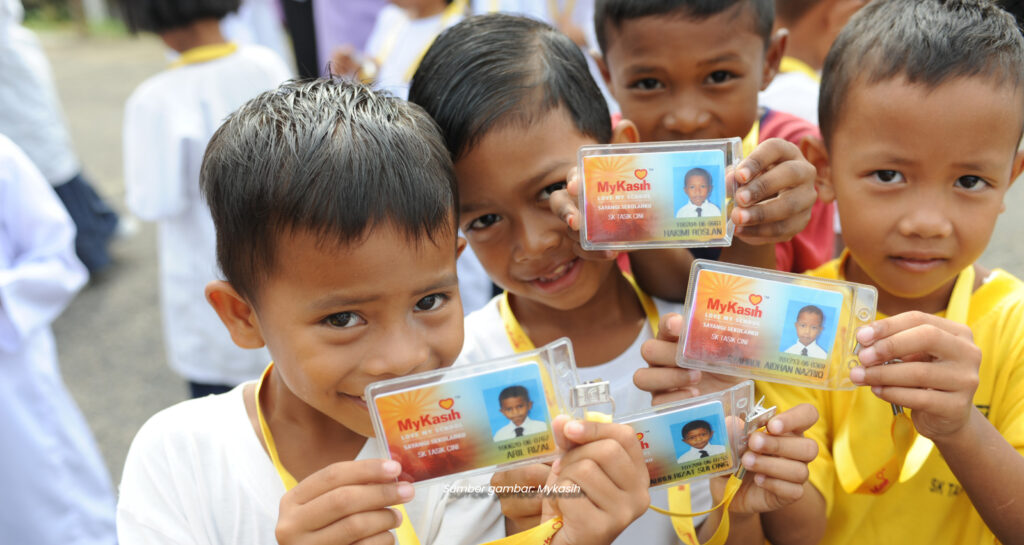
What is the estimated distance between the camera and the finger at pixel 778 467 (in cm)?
128

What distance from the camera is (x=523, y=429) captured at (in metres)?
1.19

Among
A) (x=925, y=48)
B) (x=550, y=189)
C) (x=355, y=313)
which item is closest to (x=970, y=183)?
(x=925, y=48)

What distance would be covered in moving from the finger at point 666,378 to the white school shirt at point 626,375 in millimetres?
299

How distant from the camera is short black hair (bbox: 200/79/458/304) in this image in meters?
1.28

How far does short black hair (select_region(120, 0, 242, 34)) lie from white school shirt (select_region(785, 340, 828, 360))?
108 inches

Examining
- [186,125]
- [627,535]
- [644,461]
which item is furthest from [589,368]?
[186,125]

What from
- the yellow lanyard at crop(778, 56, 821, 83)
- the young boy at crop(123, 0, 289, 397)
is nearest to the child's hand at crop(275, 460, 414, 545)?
the young boy at crop(123, 0, 289, 397)

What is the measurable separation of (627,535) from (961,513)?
2.01 feet

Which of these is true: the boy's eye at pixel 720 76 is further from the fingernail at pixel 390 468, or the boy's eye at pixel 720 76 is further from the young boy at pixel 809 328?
the fingernail at pixel 390 468

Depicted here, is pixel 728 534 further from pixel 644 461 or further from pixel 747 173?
pixel 747 173

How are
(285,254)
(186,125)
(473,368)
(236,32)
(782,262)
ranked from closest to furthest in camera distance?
(473,368), (285,254), (782,262), (186,125), (236,32)

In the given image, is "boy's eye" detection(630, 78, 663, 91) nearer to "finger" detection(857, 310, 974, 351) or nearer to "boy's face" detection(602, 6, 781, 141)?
"boy's face" detection(602, 6, 781, 141)

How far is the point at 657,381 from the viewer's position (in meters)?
1.39

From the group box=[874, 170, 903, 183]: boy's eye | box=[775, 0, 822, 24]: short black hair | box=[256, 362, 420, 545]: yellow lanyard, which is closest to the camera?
box=[256, 362, 420, 545]: yellow lanyard
